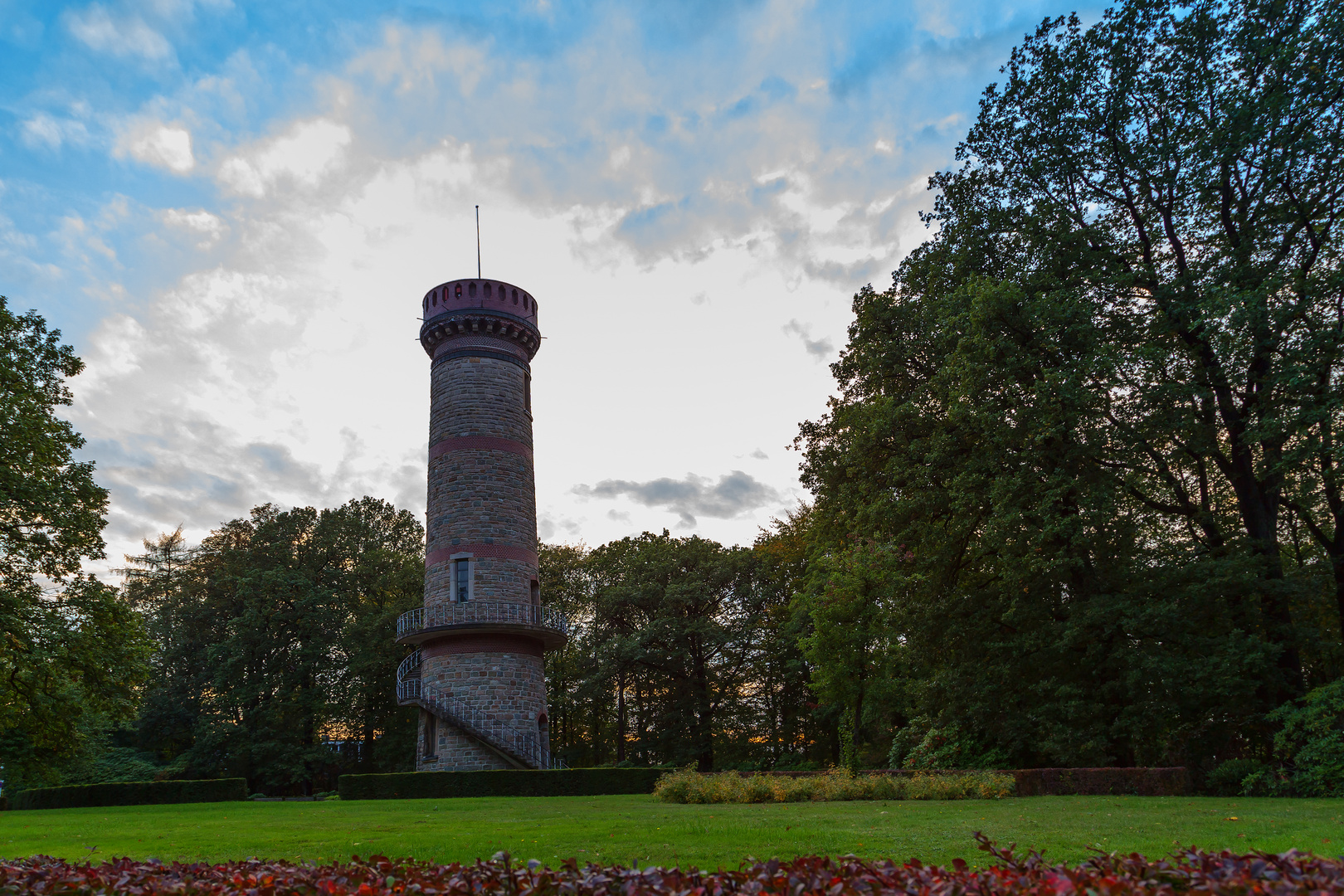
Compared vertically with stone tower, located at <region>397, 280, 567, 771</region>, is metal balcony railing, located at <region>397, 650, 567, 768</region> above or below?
below

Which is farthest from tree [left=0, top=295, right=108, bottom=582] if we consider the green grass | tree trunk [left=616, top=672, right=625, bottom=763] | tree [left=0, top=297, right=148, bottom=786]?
tree trunk [left=616, top=672, right=625, bottom=763]

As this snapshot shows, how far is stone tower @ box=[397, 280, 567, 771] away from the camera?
2620 centimetres

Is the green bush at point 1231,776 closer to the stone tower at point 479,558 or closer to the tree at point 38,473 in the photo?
the stone tower at point 479,558

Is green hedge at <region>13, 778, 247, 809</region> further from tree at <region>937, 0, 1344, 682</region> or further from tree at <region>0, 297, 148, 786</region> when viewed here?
tree at <region>937, 0, 1344, 682</region>

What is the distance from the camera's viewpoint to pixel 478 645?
1050 inches

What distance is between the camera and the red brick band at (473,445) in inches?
1099

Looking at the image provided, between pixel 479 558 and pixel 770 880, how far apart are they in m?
23.7

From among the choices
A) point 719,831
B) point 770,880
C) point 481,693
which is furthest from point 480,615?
point 770,880

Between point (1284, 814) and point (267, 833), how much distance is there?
1322cm

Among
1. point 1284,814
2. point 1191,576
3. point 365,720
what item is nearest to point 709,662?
point 365,720

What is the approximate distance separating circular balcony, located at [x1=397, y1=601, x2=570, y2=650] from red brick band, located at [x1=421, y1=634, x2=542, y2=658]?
27 centimetres

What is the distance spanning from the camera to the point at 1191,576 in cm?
1789

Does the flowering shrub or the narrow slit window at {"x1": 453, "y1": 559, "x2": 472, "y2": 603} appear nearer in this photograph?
the flowering shrub

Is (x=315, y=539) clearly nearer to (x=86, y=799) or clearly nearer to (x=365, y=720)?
(x=365, y=720)
